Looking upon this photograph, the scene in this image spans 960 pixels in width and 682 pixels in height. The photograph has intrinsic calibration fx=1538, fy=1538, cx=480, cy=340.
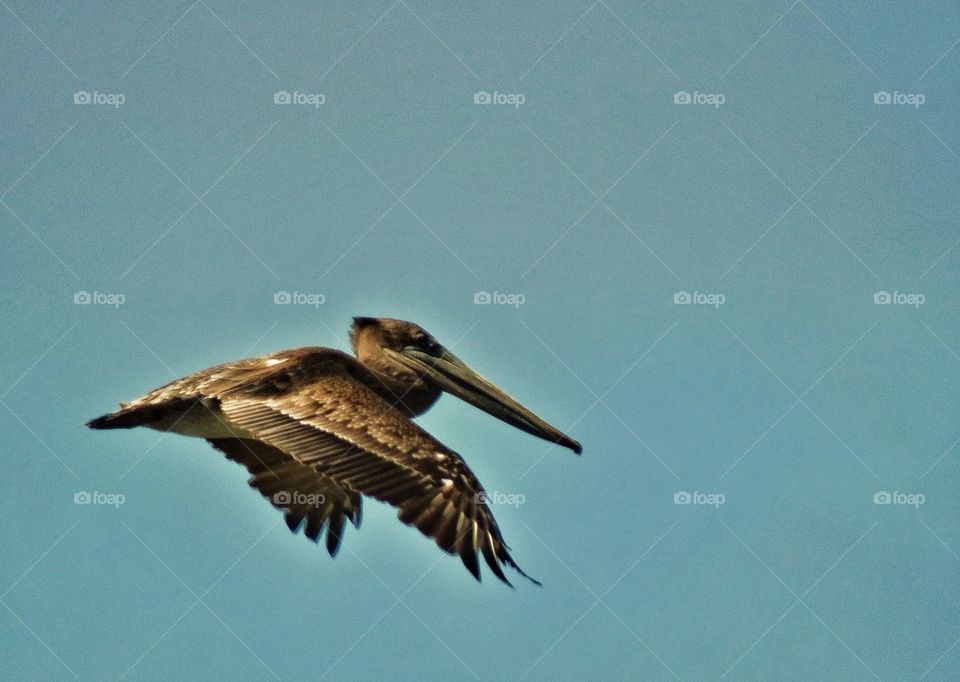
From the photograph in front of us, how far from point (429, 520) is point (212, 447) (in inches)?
130

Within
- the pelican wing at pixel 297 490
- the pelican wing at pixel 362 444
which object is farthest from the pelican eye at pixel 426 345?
the pelican wing at pixel 297 490

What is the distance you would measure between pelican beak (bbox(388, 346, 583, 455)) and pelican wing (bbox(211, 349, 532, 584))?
1043 millimetres

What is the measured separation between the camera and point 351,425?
11.7m

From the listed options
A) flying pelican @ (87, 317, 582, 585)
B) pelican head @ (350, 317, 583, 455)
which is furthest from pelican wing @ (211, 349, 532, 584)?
pelican head @ (350, 317, 583, 455)

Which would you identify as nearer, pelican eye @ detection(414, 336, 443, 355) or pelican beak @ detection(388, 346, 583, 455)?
pelican beak @ detection(388, 346, 583, 455)

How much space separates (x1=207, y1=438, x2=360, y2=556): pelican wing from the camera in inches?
528

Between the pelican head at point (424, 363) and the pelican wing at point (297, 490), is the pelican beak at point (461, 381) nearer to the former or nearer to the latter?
the pelican head at point (424, 363)

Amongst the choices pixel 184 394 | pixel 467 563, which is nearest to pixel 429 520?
pixel 467 563

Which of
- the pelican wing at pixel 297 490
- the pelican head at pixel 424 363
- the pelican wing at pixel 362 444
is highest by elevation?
the pelican head at pixel 424 363

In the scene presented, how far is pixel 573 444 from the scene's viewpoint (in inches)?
501

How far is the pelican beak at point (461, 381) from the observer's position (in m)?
14.0

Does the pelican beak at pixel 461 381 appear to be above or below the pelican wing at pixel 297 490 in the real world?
above

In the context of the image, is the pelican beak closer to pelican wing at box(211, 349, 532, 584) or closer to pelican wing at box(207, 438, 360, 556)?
pelican wing at box(211, 349, 532, 584)

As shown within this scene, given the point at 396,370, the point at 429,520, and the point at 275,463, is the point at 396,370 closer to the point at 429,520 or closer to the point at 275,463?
the point at 275,463
